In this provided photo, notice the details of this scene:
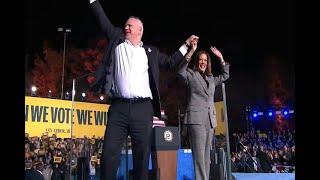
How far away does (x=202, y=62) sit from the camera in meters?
4.97

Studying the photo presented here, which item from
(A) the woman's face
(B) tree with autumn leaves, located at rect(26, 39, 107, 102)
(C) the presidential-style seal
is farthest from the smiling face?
(B) tree with autumn leaves, located at rect(26, 39, 107, 102)

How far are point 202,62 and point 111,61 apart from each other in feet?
5.42

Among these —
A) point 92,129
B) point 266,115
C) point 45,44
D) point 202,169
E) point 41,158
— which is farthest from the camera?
Result: point 266,115

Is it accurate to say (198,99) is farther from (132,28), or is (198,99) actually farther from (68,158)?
(68,158)

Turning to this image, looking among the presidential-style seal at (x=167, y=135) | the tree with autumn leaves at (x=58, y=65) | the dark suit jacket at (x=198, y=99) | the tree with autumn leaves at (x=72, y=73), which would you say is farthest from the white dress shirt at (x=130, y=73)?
the tree with autumn leaves at (x=58, y=65)

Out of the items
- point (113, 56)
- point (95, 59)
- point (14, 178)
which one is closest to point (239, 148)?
point (113, 56)

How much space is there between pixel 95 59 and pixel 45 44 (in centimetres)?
449

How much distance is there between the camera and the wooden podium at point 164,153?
4957mm

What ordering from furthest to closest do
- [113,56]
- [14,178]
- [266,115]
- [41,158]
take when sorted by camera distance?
[266,115] → [41,158] → [113,56] → [14,178]

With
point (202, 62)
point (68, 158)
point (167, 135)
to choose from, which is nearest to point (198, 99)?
point (202, 62)

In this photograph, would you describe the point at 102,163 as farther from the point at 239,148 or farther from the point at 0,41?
the point at 239,148

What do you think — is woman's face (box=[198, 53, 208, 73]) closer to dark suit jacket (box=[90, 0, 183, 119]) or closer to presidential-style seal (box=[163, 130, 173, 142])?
presidential-style seal (box=[163, 130, 173, 142])

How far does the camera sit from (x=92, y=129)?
25.6 feet

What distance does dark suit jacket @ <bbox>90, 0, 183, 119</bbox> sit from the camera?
353cm
